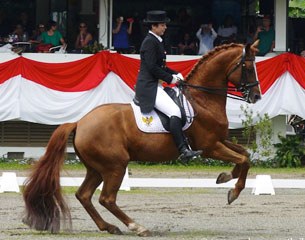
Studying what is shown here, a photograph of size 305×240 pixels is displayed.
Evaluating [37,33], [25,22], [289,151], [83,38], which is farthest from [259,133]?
[25,22]

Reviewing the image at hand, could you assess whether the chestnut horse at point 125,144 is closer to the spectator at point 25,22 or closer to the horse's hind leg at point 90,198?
the horse's hind leg at point 90,198

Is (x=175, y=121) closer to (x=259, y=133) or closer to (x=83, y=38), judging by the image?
(x=259, y=133)

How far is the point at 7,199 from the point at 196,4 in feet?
39.5

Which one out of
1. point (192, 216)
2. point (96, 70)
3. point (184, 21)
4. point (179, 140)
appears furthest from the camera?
point (184, 21)

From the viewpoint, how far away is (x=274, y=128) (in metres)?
27.7

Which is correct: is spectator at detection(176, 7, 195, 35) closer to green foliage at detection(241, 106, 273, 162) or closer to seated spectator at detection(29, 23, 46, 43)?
green foliage at detection(241, 106, 273, 162)

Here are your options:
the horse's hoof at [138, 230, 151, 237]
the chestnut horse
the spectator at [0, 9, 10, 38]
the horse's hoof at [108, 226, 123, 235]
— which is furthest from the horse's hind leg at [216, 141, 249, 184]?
the spectator at [0, 9, 10, 38]

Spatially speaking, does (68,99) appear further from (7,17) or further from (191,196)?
(191,196)

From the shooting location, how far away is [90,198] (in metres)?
14.3

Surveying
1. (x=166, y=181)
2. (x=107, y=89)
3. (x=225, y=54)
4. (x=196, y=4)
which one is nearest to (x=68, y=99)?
(x=107, y=89)

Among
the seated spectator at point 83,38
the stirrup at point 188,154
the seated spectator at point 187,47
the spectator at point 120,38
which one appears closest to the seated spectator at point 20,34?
the seated spectator at point 83,38

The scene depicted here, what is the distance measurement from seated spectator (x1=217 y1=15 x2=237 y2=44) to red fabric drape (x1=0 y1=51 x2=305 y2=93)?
143cm

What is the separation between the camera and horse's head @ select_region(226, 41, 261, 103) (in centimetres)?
1469

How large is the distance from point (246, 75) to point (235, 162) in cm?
123
